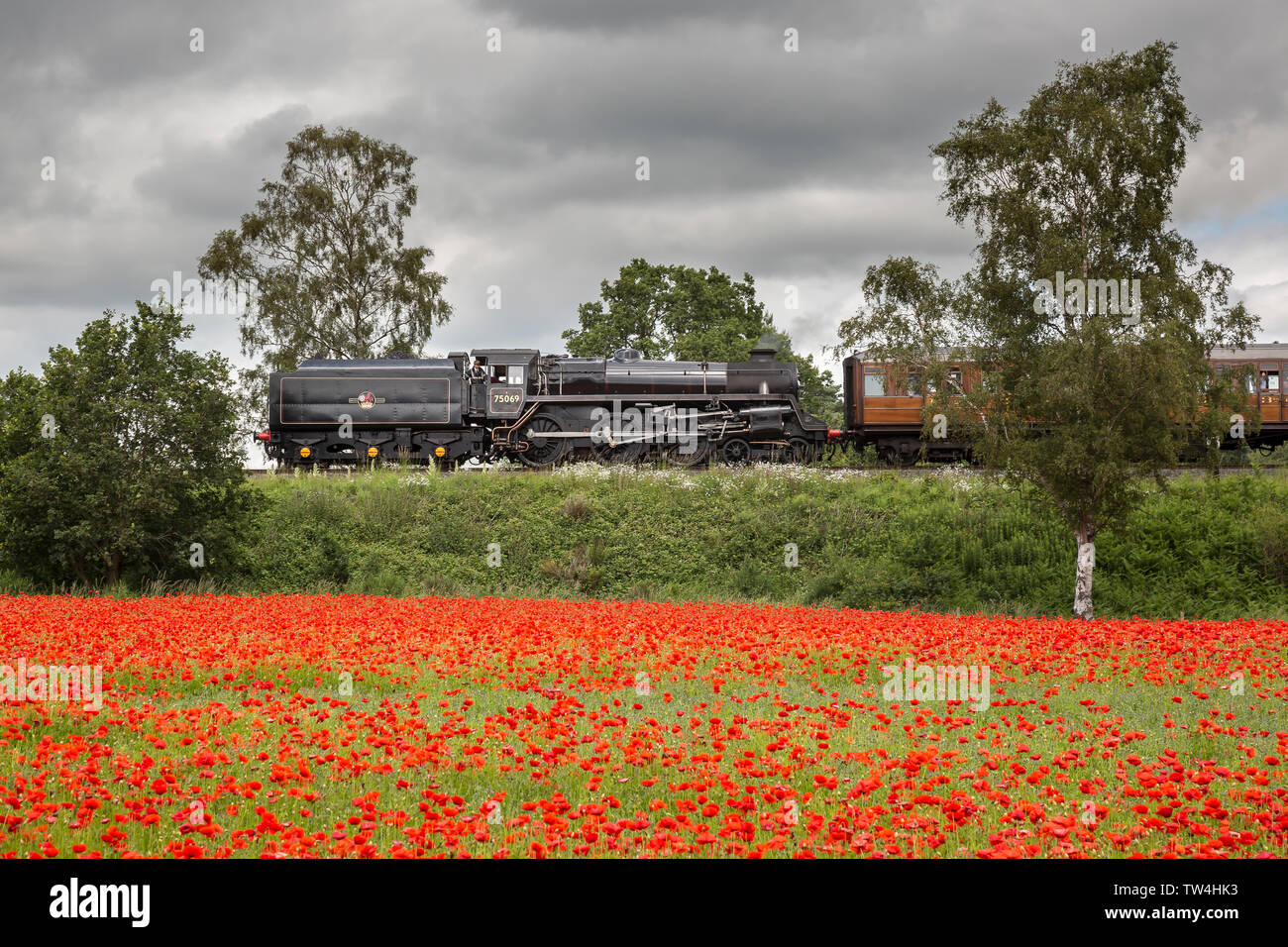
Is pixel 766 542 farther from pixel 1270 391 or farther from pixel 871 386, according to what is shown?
pixel 1270 391

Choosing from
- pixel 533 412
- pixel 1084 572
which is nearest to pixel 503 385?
pixel 533 412

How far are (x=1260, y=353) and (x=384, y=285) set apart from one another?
99.3 feet

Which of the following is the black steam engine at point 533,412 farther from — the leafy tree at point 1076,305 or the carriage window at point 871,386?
the leafy tree at point 1076,305

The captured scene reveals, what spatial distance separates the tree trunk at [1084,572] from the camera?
59.2ft

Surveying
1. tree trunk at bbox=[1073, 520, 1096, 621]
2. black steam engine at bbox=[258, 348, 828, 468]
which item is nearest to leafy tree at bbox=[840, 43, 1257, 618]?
tree trunk at bbox=[1073, 520, 1096, 621]

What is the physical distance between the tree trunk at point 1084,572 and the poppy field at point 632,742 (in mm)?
4906

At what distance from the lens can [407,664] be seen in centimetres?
1030

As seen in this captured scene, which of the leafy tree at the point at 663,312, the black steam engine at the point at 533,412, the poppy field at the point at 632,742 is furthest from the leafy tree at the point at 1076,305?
the leafy tree at the point at 663,312

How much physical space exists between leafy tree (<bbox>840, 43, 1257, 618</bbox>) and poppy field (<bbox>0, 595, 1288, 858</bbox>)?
497 cm

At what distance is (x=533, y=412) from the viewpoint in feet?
102

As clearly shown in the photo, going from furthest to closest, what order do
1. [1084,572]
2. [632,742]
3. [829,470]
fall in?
[829,470]
[1084,572]
[632,742]

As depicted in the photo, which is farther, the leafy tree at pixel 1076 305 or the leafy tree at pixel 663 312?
the leafy tree at pixel 663 312

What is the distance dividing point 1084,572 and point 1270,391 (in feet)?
58.7

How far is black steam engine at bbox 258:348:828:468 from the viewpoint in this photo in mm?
30531
